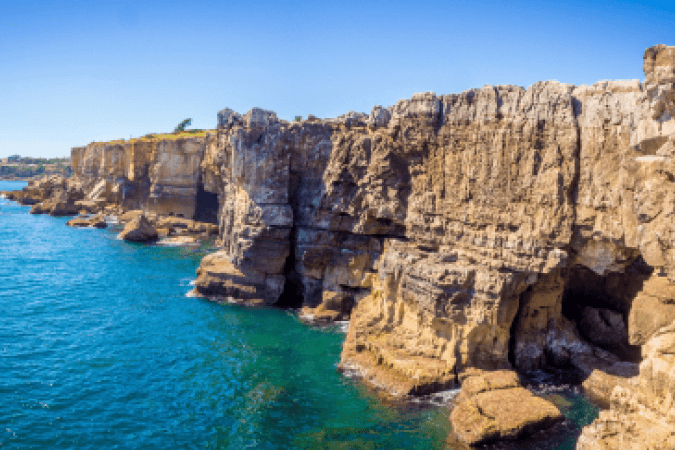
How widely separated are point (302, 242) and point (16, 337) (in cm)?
2160

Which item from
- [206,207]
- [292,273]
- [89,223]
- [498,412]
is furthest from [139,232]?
[498,412]

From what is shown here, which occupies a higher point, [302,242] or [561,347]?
[302,242]

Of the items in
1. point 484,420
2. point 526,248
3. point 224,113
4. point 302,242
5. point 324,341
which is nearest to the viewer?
point 484,420

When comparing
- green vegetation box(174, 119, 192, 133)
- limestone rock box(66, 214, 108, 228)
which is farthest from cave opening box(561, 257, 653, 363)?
green vegetation box(174, 119, 192, 133)

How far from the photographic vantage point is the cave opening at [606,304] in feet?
86.9

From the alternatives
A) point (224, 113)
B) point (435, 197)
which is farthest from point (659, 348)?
point (224, 113)

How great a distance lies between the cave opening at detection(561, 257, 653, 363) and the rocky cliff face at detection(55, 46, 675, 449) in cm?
8

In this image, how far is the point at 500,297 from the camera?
80.4ft

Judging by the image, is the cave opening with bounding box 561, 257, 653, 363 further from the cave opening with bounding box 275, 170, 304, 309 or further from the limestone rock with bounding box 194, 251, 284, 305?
the limestone rock with bounding box 194, 251, 284, 305

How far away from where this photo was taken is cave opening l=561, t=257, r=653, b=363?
26.5 m

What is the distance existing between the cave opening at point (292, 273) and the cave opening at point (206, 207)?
4352 cm

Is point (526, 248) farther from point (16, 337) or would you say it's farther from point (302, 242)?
point (16, 337)

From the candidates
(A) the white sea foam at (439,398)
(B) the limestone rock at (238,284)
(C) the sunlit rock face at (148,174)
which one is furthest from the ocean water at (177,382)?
(C) the sunlit rock face at (148,174)

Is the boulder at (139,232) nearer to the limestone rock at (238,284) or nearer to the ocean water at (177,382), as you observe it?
the ocean water at (177,382)
